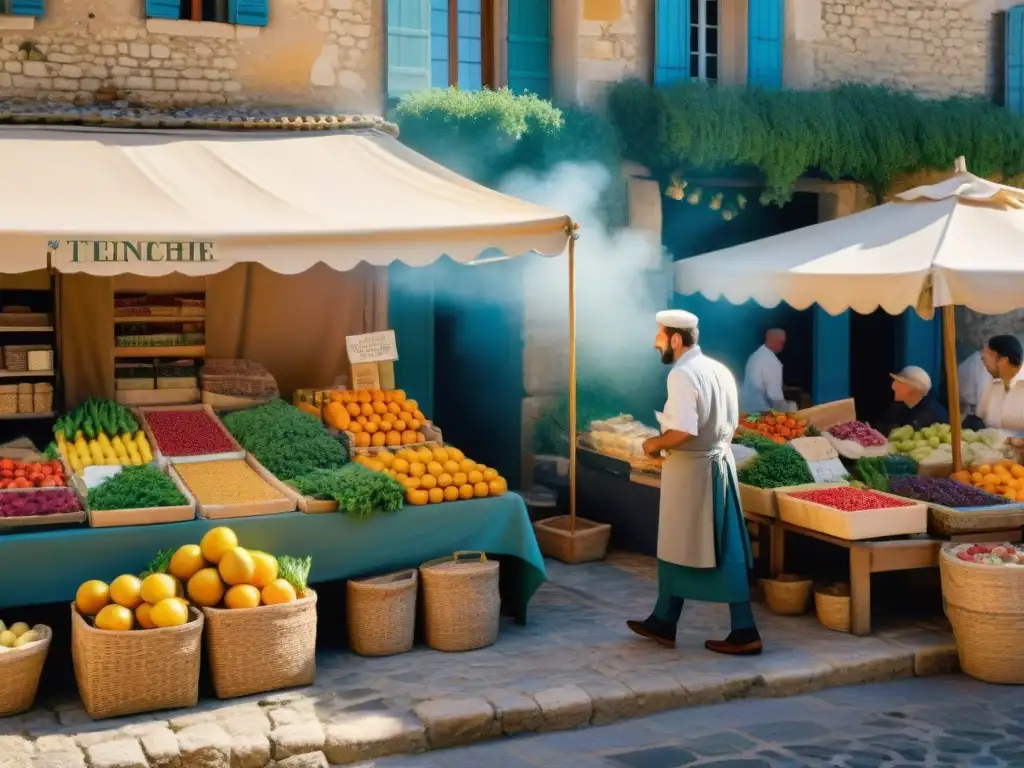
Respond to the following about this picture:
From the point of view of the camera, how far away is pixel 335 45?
10523mm

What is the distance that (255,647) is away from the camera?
21.0 feet

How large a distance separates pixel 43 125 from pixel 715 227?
651cm

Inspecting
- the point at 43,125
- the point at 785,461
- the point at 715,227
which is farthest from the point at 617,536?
the point at 43,125

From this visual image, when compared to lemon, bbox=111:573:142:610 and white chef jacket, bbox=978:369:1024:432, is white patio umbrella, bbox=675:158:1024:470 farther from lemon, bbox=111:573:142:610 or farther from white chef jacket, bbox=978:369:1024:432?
lemon, bbox=111:573:142:610

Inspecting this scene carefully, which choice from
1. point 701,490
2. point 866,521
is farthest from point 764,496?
point 701,490

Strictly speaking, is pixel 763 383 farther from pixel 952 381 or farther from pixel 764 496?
pixel 764 496

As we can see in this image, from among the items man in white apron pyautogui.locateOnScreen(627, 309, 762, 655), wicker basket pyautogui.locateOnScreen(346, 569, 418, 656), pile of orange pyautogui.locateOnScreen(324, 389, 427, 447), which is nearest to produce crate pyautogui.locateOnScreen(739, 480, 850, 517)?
man in white apron pyautogui.locateOnScreen(627, 309, 762, 655)

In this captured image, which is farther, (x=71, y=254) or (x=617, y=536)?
(x=617, y=536)

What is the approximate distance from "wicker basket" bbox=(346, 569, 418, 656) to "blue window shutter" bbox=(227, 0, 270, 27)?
510cm

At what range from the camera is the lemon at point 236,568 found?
650cm

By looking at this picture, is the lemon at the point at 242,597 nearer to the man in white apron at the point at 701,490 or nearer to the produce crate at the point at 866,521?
the man in white apron at the point at 701,490

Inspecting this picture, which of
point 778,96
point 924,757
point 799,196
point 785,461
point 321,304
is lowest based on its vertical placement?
point 924,757

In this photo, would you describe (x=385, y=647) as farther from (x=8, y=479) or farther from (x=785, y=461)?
(x=785, y=461)

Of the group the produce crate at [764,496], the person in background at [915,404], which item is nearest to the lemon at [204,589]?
the produce crate at [764,496]
